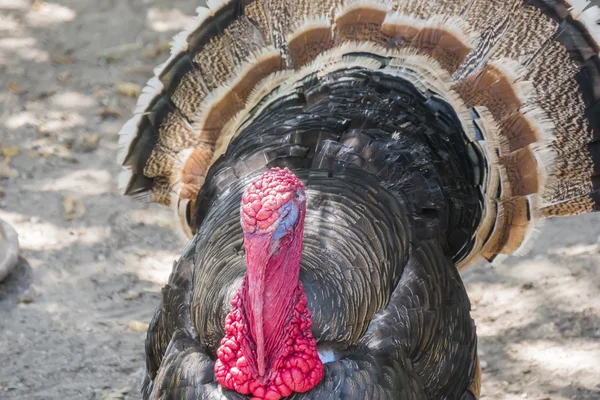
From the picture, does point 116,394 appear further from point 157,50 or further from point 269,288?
point 157,50

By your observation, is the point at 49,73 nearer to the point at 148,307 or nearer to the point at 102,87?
the point at 102,87

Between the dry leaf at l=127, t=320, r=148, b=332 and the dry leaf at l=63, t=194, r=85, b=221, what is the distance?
41.4 inches

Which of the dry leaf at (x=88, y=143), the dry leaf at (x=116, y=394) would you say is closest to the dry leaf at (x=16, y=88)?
the dry leaf at (x=88, y=143)

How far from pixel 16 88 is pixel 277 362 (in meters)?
4.53

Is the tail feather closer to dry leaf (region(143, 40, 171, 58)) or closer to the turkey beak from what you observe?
the turkey beak

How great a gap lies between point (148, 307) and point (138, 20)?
322 centimetres

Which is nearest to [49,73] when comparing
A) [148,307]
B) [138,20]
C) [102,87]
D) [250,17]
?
[102,87]

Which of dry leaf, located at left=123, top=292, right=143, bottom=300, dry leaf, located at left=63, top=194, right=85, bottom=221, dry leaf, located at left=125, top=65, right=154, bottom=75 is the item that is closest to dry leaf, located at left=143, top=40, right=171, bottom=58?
dry leaf, located at left=125, top=65, right=154, bottom=75

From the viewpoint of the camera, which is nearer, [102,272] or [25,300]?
[25,300]

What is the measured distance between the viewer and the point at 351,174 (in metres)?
3.30

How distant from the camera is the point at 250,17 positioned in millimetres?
4039

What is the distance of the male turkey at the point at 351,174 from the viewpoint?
2.71 meters

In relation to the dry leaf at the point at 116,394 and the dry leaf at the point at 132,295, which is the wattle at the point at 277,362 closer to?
the dry leaf at the point at 116,394

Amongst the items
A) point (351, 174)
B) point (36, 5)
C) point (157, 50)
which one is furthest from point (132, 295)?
point (36, 5)
